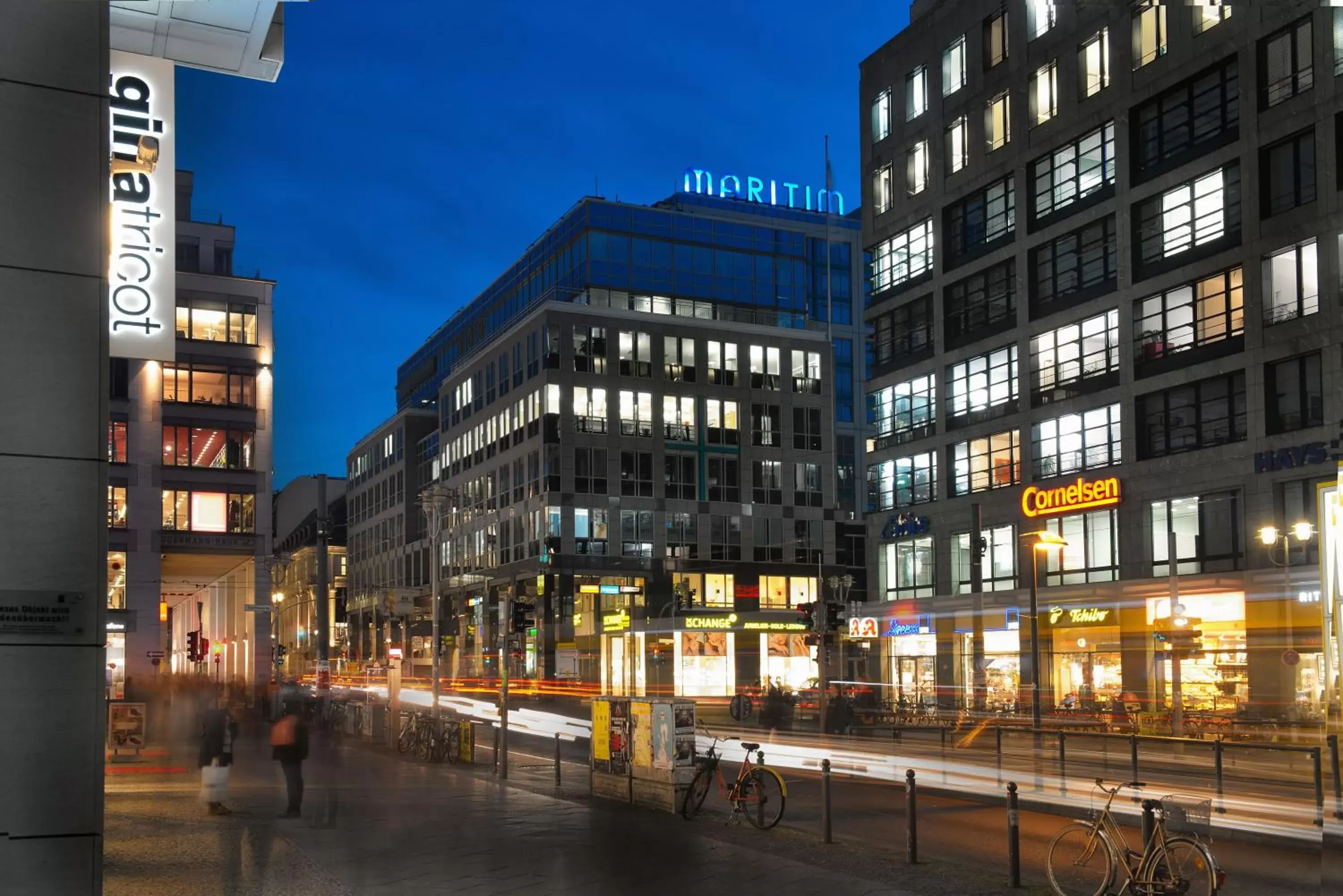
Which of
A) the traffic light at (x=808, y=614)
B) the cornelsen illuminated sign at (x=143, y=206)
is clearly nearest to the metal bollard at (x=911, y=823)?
the cornelsen illuminated sign at (x=143, y=206)

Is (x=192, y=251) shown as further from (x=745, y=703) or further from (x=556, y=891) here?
(x=556, y=891)

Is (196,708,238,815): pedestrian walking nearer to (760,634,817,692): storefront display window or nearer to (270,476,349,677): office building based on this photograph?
(760,634,817,692): storefront display window

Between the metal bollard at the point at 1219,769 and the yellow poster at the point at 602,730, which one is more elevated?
the yellow poster at the point at 602,730

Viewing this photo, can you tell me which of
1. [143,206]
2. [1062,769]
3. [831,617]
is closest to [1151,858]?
[143,206]

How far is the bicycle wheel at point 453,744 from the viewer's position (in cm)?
3088

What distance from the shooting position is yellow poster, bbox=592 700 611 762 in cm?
2179

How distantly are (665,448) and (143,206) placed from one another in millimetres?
69608

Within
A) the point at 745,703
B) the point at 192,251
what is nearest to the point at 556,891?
the point at 745,703

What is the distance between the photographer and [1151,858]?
12.0 metres

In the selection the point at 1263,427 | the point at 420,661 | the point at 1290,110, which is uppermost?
the point at 1290,110

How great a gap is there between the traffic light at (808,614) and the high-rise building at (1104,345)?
682 cm

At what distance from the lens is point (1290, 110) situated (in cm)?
3853

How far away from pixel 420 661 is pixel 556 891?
3652 inches

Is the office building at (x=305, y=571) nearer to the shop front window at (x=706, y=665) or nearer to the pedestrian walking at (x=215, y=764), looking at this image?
the shop front window at (x=706, y=665)
